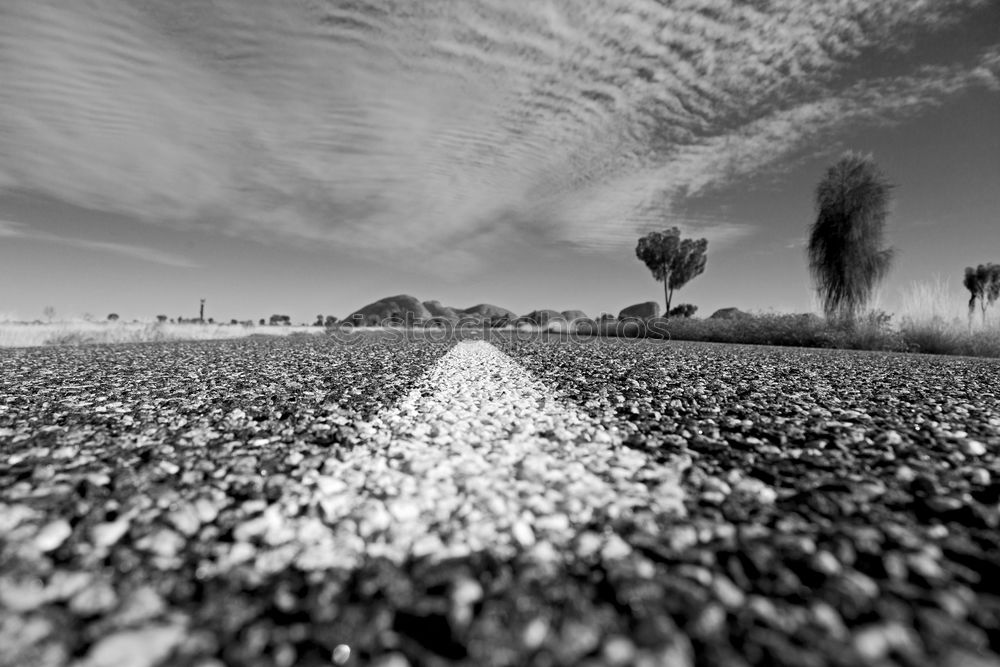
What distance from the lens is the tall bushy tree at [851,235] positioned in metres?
17.2

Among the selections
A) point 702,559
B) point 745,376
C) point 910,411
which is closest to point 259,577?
point 702,559

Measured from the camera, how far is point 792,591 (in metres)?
1.20

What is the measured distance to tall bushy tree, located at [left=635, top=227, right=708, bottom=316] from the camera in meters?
46.2

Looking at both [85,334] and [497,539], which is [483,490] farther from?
[85,334]

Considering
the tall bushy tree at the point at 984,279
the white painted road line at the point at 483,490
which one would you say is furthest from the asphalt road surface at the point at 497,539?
the tall bushy tree at the point at 984,279

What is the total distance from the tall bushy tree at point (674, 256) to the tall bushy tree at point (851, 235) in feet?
91.1

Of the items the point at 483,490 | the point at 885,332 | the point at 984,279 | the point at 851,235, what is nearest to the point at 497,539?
the point at 483,490

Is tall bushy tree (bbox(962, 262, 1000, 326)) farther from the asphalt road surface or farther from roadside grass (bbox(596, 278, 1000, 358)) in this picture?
the asphalt road surface

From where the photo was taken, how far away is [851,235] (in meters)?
17.4

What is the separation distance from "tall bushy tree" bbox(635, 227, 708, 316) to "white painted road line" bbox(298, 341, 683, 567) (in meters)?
46.7

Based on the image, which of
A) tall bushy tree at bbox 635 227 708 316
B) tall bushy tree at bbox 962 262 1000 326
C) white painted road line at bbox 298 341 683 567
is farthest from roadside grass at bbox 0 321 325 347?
tall bushy tree at bbox 962 262 1000 326

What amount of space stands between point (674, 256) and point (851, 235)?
97.9ft

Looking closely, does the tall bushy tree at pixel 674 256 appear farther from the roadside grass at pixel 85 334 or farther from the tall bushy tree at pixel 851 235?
the roadside grass at pixel 85 334

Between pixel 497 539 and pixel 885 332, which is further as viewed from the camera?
pixel 885 332
